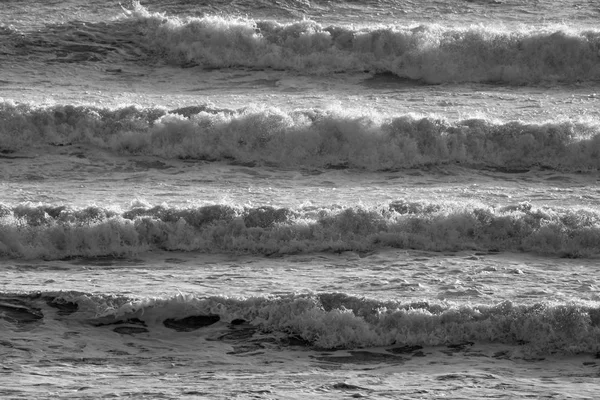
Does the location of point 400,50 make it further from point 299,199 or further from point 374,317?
point 374,317

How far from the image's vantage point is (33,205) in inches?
392

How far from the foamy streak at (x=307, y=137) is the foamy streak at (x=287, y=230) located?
8.10ft

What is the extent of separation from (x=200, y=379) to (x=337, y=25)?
10.7 meters

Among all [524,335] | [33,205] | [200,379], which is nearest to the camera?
[200,379]

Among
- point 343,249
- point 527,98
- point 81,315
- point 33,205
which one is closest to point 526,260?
point 343,249

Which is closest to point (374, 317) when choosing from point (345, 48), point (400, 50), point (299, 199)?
point (299, 199)

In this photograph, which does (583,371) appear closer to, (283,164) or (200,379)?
(200,379)

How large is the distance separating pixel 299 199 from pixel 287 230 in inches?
50.0

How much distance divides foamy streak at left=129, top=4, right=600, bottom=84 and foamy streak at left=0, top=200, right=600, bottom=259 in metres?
5.98

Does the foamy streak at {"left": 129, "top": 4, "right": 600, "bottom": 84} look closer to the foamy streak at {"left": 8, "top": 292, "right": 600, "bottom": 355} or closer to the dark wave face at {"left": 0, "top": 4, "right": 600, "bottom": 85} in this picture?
the dark wave face at {"left": 0, "top": 4, "right": 600, "bottom": 85}

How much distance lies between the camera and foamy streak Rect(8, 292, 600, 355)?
24.7 feet

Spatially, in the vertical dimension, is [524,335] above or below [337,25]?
below

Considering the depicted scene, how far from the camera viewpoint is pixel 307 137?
1255cm

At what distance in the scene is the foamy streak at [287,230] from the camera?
9477 mm
